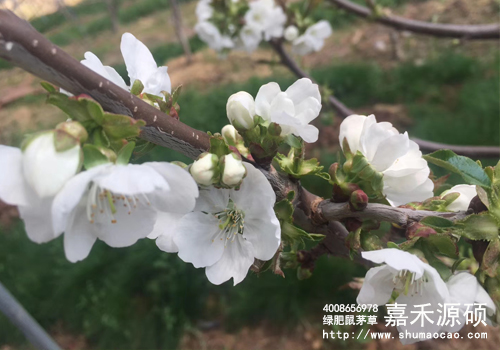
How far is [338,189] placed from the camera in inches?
18.8

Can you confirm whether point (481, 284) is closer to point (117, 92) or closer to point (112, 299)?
point (117, 92)

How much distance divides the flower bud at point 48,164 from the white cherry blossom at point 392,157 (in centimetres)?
35

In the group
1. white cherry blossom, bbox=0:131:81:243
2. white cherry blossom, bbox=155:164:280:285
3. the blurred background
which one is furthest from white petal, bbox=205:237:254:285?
the blurred background

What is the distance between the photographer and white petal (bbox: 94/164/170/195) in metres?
0.31

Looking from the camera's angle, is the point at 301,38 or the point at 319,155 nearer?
the point at 301,38

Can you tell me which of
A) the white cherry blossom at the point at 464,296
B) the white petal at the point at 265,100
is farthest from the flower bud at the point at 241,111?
the white cherry blossom at the point at 464,296

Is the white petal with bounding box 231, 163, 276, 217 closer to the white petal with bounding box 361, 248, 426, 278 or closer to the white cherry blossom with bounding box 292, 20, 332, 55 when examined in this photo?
the white petal with bounding box 361, 248, 426, 278

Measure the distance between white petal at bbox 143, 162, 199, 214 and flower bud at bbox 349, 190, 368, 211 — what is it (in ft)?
0.67

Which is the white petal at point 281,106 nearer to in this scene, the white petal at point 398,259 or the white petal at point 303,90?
the white petal at point 303,90

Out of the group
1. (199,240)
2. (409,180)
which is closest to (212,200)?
(199,240)

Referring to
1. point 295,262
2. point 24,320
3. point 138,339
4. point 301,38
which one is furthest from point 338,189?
point 138,339

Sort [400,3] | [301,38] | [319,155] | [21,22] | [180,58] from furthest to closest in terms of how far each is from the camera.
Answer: [180,58] < [400,3] < [319,155] < [301,38] < [21,22]

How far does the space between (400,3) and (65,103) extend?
530 cm

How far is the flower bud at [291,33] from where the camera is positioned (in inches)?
54.4
